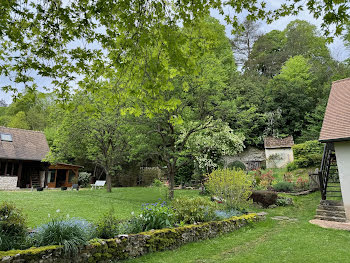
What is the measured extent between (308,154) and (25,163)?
26.4 m

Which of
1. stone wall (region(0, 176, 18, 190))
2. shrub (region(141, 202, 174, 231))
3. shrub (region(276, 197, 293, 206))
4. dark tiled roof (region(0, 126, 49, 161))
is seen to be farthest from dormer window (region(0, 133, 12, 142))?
shrub (region(276, 197, 293, 206))

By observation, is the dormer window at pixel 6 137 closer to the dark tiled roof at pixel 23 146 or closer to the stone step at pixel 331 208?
the dark tiled roof at pixel 23 146

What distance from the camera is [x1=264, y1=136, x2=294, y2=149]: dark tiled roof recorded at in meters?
24.1

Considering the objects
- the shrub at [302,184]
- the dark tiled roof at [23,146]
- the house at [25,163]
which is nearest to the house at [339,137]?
the shrub at [302,184]

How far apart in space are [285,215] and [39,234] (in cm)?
988

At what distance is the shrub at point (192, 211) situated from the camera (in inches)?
284

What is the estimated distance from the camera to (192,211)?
23.8 feet

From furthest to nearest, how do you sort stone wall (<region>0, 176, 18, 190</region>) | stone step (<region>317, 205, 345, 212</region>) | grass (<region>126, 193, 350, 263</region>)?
stone wall (<region>0, 176, 18, 190</region>) → stone step (<region>317, 205, 345, 212</region>) → grass (<region>126, 193, 350, 263</region>)

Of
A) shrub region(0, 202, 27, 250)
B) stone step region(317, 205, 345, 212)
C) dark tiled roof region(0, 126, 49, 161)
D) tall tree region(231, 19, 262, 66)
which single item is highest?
tall tree region(231, 19, 262, 66)

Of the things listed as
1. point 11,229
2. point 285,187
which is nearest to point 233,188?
point 11,229

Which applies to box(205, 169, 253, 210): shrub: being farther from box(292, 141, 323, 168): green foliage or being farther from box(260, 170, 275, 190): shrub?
box(292, 141, 323, 168): green foliage

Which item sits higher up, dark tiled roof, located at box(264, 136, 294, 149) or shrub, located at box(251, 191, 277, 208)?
dark tiled roof, located at box(264, 136, 294, 149)

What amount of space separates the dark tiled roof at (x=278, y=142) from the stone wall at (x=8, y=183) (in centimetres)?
2421

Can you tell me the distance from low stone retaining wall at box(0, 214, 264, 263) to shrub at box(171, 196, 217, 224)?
0.29 meters
